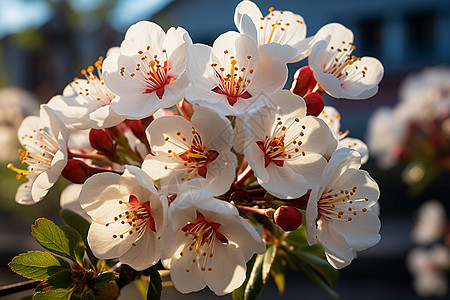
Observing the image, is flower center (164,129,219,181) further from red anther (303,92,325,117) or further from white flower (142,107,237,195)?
red anther (303,92,325,117)

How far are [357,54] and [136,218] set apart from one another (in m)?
9.33

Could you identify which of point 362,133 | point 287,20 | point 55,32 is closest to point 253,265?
point 287,20

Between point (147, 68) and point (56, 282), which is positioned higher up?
point (147, 68)

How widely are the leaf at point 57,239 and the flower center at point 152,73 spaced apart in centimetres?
31

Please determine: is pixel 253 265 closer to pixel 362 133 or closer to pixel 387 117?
pixel 387 117

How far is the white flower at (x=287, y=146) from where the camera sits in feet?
2.46

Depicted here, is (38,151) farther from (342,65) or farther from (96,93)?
(342,65)

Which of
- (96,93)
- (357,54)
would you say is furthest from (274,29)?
(357,54)

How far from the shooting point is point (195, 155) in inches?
32.1

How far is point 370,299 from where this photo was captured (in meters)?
4.74

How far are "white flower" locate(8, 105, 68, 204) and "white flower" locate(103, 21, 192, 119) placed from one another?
14cm

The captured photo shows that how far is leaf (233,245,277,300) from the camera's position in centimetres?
89

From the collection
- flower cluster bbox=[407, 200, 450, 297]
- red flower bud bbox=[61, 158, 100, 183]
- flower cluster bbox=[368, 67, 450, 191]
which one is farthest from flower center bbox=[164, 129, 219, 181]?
flower cluster bbox=[407, 200, 450, 297]

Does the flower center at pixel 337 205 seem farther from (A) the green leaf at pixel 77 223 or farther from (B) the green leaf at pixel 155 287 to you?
(A) the green leaf at pixel 77 223
